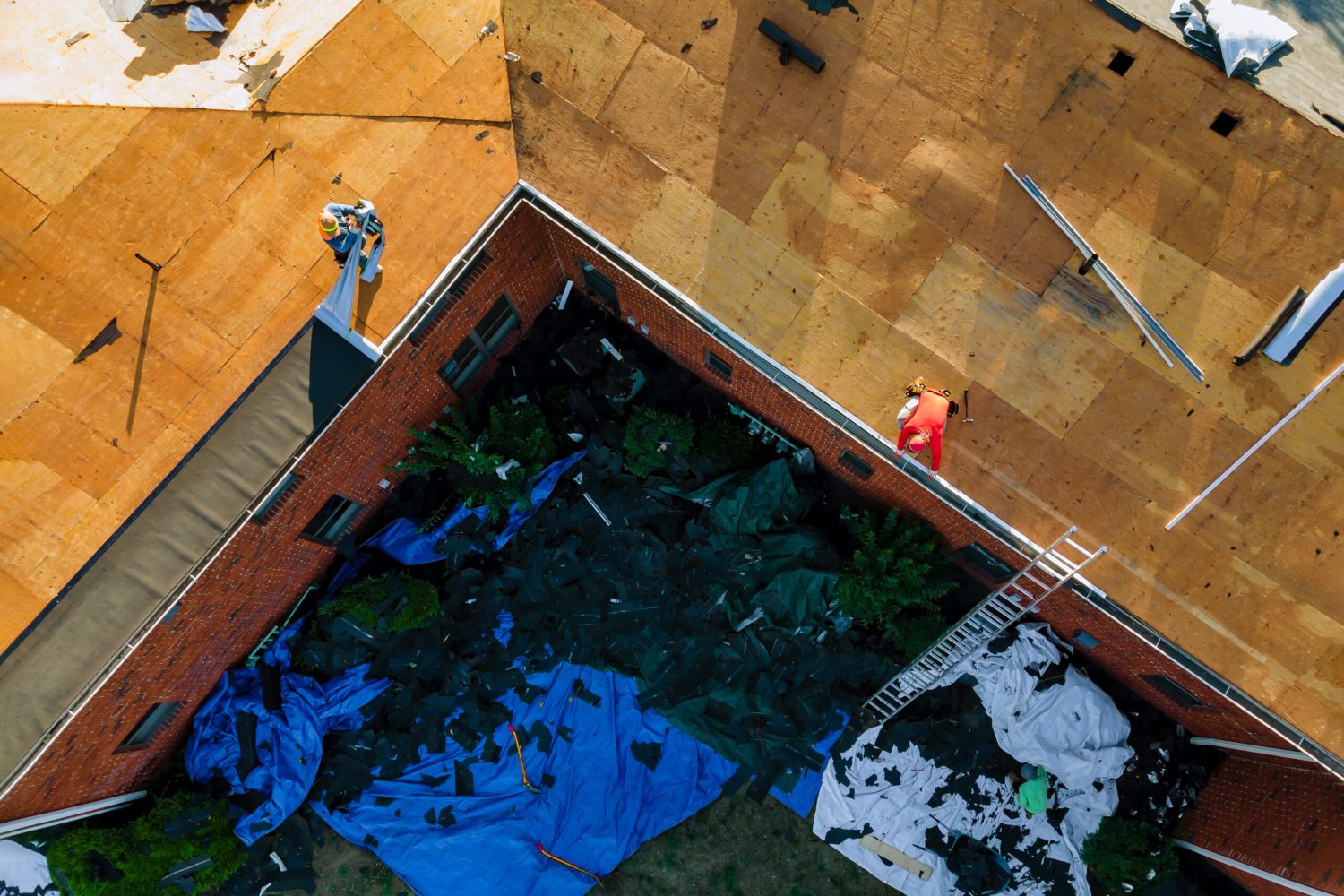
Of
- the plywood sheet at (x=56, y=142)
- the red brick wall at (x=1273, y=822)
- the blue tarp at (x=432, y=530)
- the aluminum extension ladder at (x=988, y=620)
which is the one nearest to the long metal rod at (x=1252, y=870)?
the red brick wall at (x=1273, y=822)

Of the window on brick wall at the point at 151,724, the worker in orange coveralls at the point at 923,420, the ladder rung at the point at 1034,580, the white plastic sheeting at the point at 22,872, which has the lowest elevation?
the white plastic sheeting at the point at 22,872

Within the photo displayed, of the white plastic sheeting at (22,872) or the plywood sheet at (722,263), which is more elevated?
the plywood sheet at (722,263)

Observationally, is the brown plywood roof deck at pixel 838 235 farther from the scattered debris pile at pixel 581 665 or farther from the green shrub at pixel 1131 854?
the green shrub at pixel 1131 854

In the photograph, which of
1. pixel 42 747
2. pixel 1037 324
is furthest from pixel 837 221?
pixel 42 747

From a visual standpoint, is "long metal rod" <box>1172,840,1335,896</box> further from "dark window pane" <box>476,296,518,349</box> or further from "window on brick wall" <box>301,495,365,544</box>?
"window on brick wall" <box>301,495,365,544</box>

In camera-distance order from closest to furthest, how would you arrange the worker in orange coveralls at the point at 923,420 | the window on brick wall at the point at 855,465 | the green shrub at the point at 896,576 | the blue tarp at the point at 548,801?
the worker in orange coveralls at the point at 923,420, the window on brick wall at the point at 855,465, the green shrub at the point at 896,576, the blue tarp at the point at 548,801

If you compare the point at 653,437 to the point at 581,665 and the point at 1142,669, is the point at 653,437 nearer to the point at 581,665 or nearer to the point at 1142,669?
the point at 581,665
